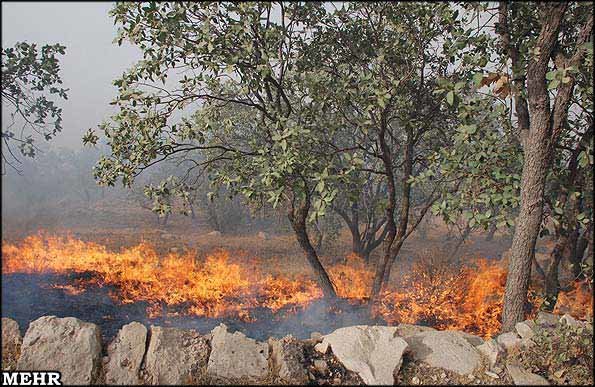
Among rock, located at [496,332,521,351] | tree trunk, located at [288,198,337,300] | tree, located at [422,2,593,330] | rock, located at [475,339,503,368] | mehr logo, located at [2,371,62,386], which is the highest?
tree, located at [422,2,593,330]

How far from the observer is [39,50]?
7473 millimetres

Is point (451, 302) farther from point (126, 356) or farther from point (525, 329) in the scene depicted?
point (126, 356)

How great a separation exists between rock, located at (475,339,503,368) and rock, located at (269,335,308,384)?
2.04 m

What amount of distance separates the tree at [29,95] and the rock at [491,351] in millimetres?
6777

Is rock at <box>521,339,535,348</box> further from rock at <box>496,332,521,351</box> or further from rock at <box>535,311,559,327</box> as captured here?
rock at <box>535,311,559,327</box>

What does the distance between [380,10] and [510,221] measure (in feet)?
11.6

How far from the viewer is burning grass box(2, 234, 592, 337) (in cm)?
778

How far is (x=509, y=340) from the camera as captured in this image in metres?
5.46

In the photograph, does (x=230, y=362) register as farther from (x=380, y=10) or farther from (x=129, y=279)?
(x=380, y=10)

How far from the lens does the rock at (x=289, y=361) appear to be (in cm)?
484

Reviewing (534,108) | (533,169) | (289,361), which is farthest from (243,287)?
(534,108)

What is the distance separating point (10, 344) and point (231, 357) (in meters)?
2.56

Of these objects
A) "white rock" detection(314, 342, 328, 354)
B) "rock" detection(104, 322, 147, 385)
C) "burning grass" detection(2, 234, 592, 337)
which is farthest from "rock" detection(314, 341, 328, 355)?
"burning grass" detection(2, 234, 592, 337)

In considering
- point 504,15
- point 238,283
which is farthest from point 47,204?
point 504,15
